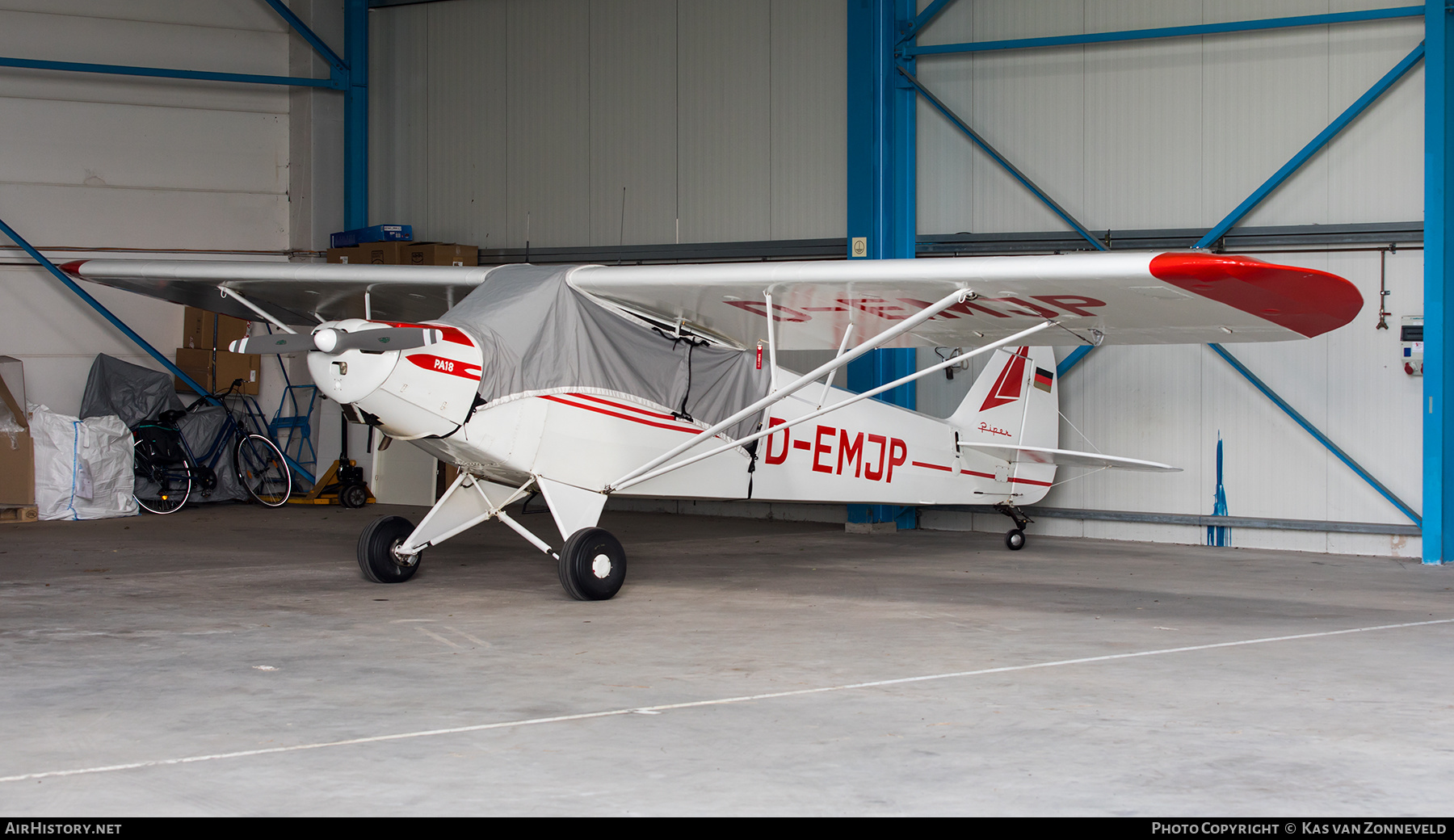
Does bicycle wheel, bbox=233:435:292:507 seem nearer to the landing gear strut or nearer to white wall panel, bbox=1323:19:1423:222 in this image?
the landing gear strut

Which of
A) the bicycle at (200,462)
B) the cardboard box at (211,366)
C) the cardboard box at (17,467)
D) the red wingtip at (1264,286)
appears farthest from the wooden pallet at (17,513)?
the red wingtip at (1264,286)

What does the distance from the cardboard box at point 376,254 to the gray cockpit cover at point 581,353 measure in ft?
21.0

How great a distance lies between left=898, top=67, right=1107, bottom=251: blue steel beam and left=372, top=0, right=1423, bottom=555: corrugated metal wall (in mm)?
108

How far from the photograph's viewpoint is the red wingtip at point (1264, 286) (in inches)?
223

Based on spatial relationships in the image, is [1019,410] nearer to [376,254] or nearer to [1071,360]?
[1071,360]

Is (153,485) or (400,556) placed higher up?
(153,485)

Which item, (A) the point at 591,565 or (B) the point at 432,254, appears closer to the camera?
(A) the point at 591,565

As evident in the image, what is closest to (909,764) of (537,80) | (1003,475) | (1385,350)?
(1003,475)

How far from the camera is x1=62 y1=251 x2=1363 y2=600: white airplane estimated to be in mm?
6379

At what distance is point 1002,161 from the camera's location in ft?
37.7

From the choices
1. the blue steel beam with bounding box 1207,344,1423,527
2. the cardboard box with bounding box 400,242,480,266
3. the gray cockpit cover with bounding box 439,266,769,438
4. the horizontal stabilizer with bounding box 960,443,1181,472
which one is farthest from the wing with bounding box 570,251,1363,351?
the cardboard box with bounding box 400,242,480,266

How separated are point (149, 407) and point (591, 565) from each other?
27.5ft

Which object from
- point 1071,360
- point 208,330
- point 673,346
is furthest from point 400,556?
point 208,330

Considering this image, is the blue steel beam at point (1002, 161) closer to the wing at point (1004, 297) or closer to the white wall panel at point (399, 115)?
the wing at point (1004, 297)
